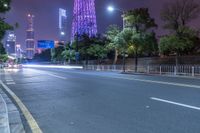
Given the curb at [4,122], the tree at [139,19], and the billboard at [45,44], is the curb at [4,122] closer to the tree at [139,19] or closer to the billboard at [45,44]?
the tree at [139,19]

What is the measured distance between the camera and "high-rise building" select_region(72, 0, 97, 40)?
342ft

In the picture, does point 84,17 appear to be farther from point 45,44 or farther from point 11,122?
point 11,122

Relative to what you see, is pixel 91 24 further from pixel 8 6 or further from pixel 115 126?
pixel 115 126

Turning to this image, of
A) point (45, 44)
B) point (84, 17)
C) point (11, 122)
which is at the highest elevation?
point (84, 17)

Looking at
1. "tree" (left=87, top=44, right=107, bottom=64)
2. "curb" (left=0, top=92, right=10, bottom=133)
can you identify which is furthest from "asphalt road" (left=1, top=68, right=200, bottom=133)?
"tree" (left=87, top=44, right=107, bottom=64)

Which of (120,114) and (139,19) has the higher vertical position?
(139,19)

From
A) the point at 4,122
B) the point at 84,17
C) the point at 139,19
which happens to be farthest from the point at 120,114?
Answer: the point at 84,17

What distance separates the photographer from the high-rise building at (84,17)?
4109 inches

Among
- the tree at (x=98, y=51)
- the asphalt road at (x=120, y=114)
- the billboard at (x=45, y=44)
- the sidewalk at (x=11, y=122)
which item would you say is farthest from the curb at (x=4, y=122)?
the billboard at (x=45, y=44)

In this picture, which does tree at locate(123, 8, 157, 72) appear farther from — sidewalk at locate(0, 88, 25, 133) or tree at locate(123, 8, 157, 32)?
sidewalk at locate(0, 88, 25, 133)

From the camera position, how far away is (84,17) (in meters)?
106

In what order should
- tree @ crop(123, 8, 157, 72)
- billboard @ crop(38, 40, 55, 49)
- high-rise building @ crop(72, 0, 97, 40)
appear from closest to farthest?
tree @ crop(123, 8, 157, 72)
high-rise building @ crop(72, 0, 97, 40)
billboard @ crop(38, 40, 55, 49)

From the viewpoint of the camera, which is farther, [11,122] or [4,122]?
[11,122]

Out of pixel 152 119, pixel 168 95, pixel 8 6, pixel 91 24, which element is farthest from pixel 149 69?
pixel 91 24
